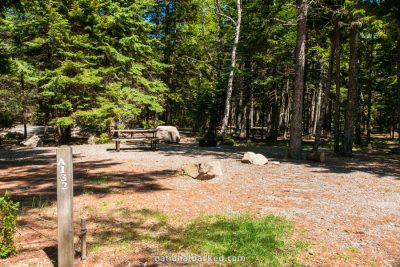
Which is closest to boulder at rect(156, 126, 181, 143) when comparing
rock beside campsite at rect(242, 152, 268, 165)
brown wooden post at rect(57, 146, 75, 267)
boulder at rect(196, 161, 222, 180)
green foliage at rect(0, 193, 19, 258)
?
rock beside campsite at rect(242, 152, 268, 165)

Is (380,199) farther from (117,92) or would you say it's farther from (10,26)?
(10,26)

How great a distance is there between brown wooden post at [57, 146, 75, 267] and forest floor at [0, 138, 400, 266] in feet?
1.35

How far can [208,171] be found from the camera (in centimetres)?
968

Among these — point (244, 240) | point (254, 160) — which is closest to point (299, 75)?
point (254, 160)

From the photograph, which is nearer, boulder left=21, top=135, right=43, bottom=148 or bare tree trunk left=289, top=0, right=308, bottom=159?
bare tree trunk left=289, top=0, right=308, bottom=159

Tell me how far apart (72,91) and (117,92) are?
284cm

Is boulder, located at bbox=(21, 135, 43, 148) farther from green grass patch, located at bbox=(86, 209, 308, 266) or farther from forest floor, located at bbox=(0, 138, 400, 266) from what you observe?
green grass patch, located at bbox=(86, 209, 308, 266)

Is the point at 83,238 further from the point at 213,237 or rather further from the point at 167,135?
the point at 167,135

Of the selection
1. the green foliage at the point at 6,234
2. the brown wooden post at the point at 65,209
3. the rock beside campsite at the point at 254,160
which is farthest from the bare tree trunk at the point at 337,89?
the green foliage at the point at 6,234

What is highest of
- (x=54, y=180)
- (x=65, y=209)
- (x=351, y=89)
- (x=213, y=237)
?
(x=351, y=89)

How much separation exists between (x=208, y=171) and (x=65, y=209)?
605 centimetres

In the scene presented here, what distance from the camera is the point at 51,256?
4434 millimetres

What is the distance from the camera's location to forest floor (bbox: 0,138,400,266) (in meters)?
4.65

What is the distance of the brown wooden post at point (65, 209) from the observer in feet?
12.9
